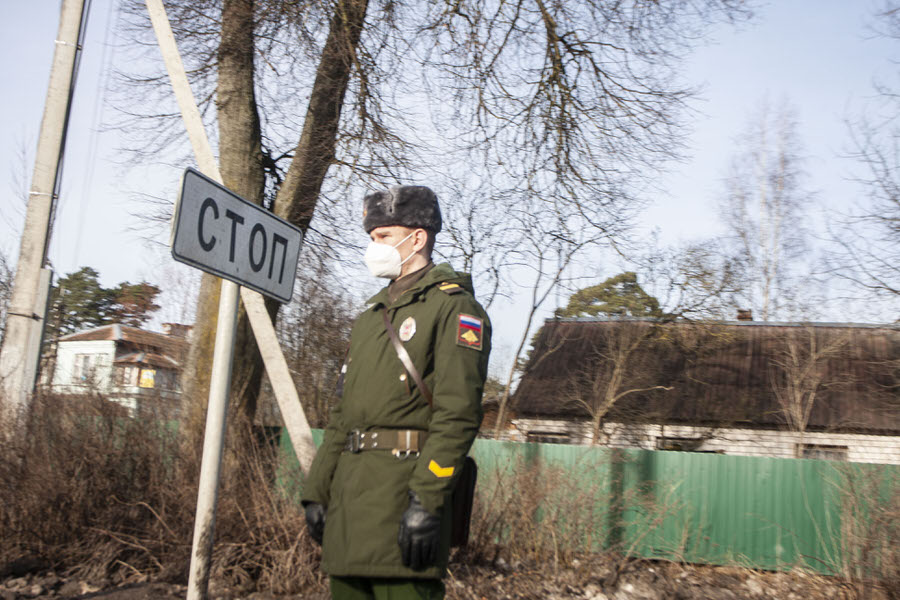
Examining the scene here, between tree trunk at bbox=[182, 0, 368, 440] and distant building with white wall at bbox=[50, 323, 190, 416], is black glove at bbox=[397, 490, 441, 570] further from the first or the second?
tree trunk at bbox=[182, 0, 368, 440]

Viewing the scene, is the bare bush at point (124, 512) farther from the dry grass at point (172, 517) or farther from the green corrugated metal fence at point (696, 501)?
the green corrugated metal fence at point (696, 501)

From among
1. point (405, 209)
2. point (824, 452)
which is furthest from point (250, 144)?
point (824, 452)

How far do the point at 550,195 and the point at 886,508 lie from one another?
481cm

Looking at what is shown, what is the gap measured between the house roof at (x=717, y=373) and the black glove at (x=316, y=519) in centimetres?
1400

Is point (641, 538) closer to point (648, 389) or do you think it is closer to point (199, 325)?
point (199, 325)

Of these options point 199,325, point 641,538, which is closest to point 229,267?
point 199,325

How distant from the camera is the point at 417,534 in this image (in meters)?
2.38

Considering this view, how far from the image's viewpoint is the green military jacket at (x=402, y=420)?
247 cm

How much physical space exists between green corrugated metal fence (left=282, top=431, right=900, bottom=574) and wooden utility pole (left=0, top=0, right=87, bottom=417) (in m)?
2.61

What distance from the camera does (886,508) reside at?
6301mm

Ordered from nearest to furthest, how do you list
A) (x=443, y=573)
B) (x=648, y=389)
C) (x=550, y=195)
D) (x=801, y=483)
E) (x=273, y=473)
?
(x=443, y=573), (x=273, y=473), (x=550, y=195), (x=801, y=483), (x=648, y=389)

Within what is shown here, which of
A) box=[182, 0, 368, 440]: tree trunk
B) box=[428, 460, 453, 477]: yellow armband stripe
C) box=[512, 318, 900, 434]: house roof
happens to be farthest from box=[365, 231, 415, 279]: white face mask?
box=[512, 318, 900, 434]: house roof

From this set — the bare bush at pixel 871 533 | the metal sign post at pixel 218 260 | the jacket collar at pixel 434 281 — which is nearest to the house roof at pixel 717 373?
the bare bush at pixel 871 533

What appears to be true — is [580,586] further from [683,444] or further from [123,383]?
[683,444]
